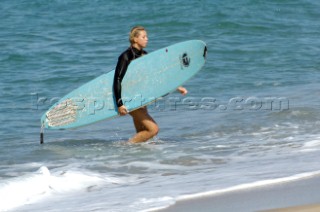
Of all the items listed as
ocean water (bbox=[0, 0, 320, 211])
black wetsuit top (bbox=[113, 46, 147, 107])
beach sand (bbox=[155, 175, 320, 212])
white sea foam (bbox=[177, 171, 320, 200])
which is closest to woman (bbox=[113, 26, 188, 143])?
black wetsuit top (bbox=[113, 46, 147, 107])

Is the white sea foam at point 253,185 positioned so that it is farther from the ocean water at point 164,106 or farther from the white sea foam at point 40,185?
the white sea foam at point 40,185

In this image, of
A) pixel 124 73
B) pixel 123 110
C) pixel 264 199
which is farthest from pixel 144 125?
pixel 264 199

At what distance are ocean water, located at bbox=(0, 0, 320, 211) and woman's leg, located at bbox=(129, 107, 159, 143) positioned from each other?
0.16m

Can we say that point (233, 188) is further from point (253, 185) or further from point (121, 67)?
point (121, 67)

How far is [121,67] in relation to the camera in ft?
25.0

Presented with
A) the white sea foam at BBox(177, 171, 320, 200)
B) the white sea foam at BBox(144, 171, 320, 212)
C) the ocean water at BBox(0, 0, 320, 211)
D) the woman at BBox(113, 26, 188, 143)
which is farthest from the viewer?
the woman at BBox(113, 26, 188, 143)

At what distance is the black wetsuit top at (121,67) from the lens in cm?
764

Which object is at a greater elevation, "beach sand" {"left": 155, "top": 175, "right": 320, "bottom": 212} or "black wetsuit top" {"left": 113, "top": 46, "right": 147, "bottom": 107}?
"black wetsuit top" {"left": 113, "top": 46, "right": 147, "bottom": 107}

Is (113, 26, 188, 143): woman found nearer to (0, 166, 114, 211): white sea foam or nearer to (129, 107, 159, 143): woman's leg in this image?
(129, 107, 159, 143): woman's leg

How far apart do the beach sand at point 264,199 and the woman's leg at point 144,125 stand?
7.96 feet

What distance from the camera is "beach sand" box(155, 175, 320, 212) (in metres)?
4.85

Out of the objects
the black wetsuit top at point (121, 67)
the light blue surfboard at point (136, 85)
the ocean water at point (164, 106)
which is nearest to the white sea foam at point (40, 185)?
Result: the ocean water at point (164, 106)

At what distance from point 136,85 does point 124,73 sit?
17.9 inches

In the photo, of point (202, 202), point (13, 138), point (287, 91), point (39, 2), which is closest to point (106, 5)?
point (39, 2)
